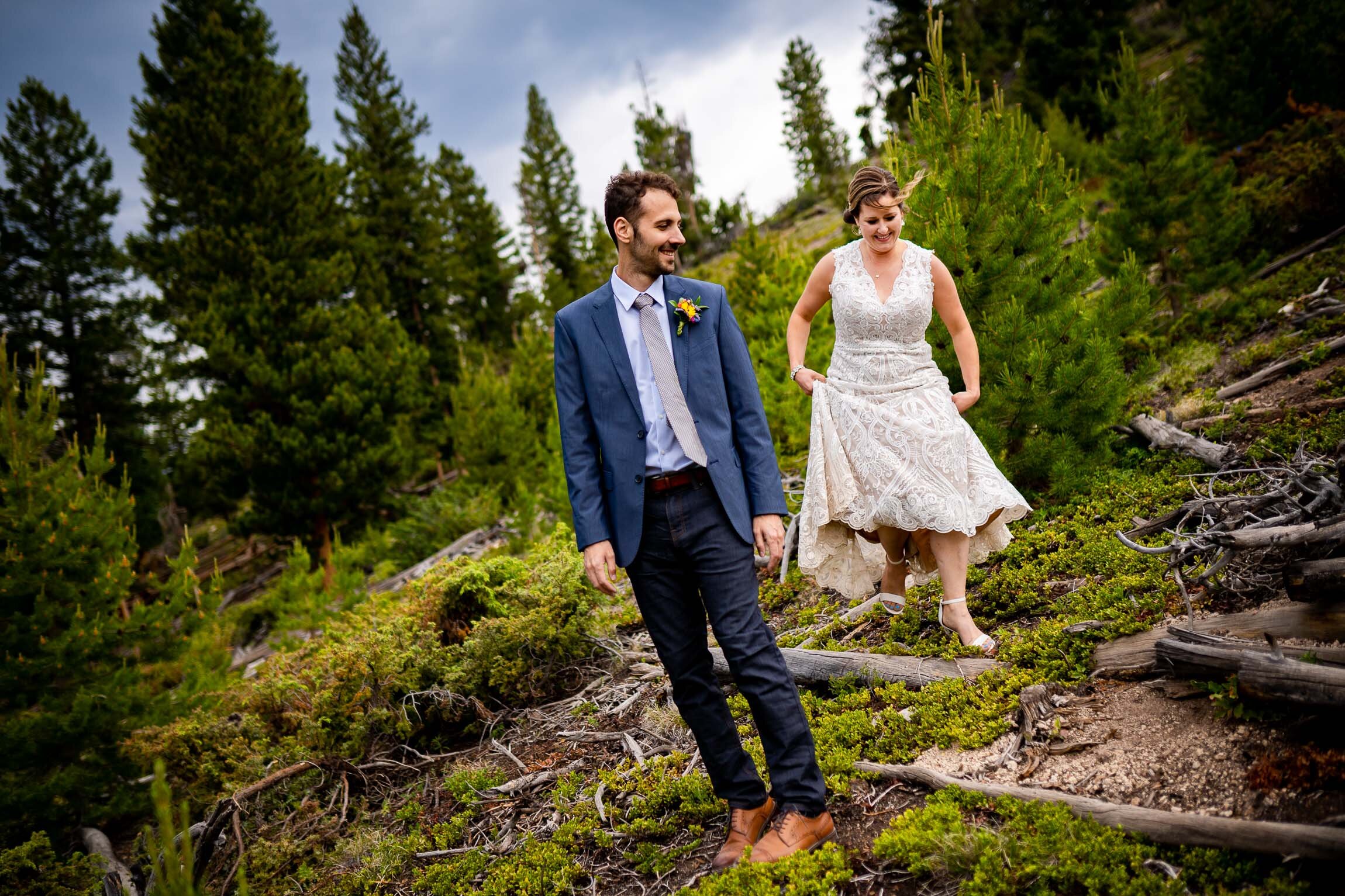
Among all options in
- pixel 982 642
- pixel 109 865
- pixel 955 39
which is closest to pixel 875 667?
pixel 982 642

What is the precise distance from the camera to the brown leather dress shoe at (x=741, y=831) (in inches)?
115

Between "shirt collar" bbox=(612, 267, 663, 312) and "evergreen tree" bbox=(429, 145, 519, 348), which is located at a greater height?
"evergreen tree" bbox=(429, 145, 519, 348)

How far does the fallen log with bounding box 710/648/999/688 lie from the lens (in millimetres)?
3803

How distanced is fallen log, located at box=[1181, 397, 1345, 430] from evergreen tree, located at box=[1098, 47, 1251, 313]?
4.29m

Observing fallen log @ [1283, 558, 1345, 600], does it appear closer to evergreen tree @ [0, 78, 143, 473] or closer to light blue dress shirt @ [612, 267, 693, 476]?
light blue dress shirt @ [612, 267, 693, 476]

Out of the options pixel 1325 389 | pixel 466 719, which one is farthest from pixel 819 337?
pixel 466 719

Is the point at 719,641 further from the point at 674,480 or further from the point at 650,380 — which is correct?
the point at 650,380

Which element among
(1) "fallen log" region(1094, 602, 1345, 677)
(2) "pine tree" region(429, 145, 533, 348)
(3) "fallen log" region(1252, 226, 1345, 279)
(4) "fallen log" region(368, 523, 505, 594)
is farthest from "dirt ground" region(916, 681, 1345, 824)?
(2) "pine tree" region(429, 145, 533, 348)

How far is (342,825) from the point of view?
4.77 meters

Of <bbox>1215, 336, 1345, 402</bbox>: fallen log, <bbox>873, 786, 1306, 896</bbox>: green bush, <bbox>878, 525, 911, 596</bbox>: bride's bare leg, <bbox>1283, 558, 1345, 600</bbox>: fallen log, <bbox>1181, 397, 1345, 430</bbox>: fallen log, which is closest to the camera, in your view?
<bbox>873, 786, 1306, 896</bbox>: green bush

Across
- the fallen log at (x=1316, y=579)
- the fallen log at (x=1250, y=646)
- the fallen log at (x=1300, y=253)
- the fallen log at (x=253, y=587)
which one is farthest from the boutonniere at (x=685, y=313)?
the fallen log at (x=253, y=587)

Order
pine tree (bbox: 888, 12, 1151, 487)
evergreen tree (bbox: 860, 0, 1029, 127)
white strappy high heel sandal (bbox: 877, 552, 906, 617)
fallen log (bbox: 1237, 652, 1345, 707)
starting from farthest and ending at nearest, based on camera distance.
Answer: evergreen tree (bbox: 860, 0, 1029, 127)
pine tree (bbox: 888, 12, 1151, 487)
white strappy high heel sandal (bbox: 877, 552, 906, 617)
fallen log (bbox: 1237, 652, 1345, 707)

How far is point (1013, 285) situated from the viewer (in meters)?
5.70

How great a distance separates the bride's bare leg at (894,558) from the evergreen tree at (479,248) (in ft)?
91.7
